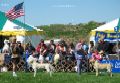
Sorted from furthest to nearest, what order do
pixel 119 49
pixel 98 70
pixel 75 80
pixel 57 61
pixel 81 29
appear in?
pixel 81 29, pixel 119 49, pixel 57 61, pixel 98 70, pixel 75 80

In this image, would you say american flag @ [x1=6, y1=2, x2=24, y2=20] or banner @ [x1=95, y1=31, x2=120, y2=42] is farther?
american flag @ [x1=6, y1=2, x2=24, y2=20]

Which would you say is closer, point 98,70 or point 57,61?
point 98,70

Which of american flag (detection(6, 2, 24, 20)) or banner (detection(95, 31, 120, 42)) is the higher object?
american flag (detection(6, 2, 24, 20))

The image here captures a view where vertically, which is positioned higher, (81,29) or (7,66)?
(81,29)

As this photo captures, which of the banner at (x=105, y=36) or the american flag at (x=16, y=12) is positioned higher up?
the american flag at (x=16, y=12)

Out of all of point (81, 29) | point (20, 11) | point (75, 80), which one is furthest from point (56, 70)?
point (81, 29)

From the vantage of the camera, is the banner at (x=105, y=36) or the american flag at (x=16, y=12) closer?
the banner at (x=105, y=36)

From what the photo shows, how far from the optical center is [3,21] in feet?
99.7

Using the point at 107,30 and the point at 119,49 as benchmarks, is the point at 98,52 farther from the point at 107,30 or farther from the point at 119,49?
the point at 107,30

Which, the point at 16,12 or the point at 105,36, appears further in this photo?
the point at 16,12

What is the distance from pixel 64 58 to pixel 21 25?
269 inches

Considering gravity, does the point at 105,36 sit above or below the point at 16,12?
below

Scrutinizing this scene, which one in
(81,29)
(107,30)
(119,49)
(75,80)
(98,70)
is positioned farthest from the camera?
(81,29)

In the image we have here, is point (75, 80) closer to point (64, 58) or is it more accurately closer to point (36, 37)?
point (64, 58)
